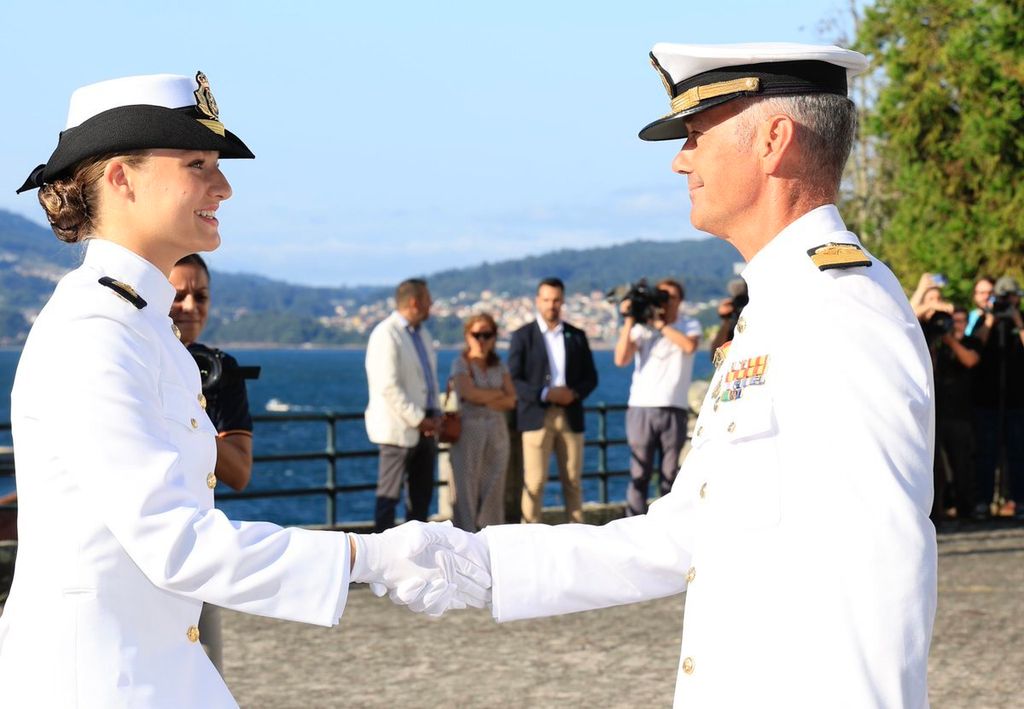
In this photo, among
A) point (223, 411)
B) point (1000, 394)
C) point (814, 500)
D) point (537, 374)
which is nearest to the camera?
point (814, 500)

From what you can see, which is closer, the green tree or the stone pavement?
the stone pavement

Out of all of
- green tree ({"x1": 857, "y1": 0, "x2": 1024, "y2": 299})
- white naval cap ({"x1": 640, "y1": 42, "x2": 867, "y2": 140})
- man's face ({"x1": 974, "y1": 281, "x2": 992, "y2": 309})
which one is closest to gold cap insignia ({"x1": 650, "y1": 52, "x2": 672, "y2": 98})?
white naval cap ({"x1": 640, "y1": 42, "x2": 867, "y2": 140})

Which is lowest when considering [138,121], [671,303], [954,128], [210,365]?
[210,365]

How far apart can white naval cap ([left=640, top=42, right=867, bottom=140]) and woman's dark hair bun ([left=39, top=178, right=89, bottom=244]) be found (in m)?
1.28

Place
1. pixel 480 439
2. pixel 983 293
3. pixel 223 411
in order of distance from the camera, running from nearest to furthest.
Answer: pixel 223 411
pixel 480 439
pixel 983 293

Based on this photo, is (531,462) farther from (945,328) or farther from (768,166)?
(768,166)

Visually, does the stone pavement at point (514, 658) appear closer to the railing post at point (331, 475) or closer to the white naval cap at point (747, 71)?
the railing post at point (331, 475)

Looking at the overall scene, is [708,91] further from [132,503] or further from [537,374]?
[537,374]

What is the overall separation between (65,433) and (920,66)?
1922 centimetres

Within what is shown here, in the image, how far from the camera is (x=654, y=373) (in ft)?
39.8

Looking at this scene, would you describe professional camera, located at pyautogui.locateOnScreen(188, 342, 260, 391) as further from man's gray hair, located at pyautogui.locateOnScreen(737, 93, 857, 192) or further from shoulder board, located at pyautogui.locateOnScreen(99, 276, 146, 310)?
man's gray hair, located at pyautogui.locateOnScreen(737, 93, 857, 192)

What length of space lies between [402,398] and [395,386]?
102mm

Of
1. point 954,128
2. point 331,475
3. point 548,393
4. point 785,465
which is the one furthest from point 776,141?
point 954,128

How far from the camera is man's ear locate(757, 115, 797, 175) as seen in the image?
303 cm
